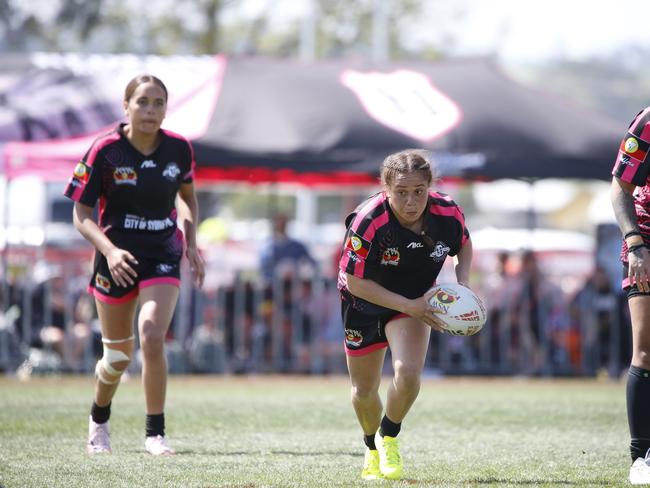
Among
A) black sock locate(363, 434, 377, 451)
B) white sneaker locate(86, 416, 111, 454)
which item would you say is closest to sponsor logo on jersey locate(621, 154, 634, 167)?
black sock locate(363, 434, 377, 451)

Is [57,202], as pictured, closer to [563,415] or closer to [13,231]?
[13,231]

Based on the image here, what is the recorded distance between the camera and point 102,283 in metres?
7.18

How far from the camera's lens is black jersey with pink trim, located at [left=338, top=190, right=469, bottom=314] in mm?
5941

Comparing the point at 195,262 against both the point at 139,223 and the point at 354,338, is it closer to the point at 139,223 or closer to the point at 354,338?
the point at 139,223

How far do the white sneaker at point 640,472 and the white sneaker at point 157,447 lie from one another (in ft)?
9.05

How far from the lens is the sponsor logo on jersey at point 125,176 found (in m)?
7.16

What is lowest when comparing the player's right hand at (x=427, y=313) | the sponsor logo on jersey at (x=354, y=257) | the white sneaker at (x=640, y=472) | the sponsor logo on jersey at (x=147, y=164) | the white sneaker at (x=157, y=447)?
the white sneaker at (x=157, y=447)

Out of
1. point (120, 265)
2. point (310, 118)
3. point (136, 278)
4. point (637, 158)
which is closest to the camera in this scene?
point (637, 158)

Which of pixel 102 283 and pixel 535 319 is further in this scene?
pixel 535 319

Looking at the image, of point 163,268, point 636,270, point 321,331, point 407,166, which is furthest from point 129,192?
point 321,331

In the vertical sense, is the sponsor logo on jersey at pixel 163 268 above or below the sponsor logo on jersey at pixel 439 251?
below

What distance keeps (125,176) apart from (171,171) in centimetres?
31

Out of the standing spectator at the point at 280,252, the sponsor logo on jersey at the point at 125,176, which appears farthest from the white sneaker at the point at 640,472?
the standing spectator at the point at 280,252

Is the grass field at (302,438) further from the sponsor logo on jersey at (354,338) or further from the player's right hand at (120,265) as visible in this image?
the player's right hand at (120,265)
